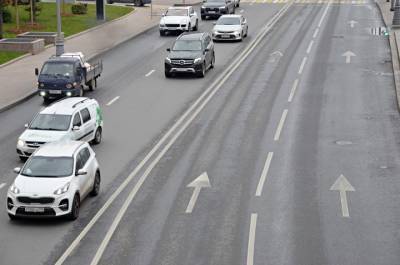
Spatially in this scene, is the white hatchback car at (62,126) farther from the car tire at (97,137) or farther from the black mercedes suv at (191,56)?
the black mercedes suv at (191,56)

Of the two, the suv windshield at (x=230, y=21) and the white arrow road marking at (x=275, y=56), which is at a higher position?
the suv windshield at (x=230, y=21)

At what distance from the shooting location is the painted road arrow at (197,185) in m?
24.1

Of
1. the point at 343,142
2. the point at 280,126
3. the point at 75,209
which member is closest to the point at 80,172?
the point at 75,209

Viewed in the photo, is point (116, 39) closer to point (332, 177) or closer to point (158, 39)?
point (158, 39)

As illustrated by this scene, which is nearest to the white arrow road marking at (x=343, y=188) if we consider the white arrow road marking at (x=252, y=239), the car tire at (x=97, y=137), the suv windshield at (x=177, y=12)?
the white arrow road marking at (x=252, y=239)

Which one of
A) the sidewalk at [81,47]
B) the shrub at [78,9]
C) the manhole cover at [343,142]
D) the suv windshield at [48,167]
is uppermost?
the suv windshield at [48,167]

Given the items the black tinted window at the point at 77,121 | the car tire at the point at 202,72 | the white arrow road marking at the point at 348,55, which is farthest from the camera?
the white arrow road marking at the point at 348,55

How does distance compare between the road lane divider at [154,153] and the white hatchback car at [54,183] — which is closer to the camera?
the road lane divider at [154,153]

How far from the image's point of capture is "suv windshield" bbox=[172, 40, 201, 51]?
4450 centimetres

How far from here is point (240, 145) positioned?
30.4m

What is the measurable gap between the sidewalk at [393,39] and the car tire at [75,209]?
1818 centimetres

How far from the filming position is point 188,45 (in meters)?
44.8

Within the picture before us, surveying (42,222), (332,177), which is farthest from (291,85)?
(42,222)

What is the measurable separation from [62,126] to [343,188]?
9.16 m
